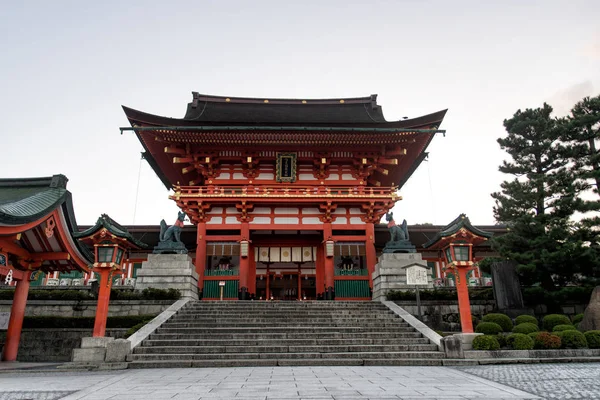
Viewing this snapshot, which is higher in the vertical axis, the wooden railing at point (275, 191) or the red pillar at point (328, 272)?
the wooden railing at point (275, 191)

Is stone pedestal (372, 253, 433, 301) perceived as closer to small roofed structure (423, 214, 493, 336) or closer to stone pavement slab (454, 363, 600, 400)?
small roofed structure (423, 214, 493, 336)

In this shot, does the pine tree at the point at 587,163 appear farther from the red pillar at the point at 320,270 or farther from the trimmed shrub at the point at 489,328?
the red pillar at the point at 320,270

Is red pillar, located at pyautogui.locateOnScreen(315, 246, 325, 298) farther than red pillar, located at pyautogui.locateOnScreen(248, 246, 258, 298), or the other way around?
red pillar, located at pyautogui.locateOnScreen(315, 246, 325, 298)

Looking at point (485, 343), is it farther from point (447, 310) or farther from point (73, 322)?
point (73, 322)

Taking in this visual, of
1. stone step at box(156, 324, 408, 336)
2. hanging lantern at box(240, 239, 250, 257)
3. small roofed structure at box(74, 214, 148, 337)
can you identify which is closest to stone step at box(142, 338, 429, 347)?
stone step at box(156, 324, 408, 336)

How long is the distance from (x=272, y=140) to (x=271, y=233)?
18.9ft

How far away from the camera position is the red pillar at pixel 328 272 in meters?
19.0

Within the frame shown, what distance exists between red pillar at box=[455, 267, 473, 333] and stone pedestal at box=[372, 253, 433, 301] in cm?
446

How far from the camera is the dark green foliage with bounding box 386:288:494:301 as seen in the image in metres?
15.7

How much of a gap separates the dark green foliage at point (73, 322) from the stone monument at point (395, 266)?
10347 mm

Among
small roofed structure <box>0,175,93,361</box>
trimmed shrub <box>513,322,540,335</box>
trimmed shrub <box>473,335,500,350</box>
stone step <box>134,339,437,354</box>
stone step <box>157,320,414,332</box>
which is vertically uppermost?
small roofed structure <box>0,175,93,361</box>

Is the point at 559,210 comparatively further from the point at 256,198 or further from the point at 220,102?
the point at 220,102

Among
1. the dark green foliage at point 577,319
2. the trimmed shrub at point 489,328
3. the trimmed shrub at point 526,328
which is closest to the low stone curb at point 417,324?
the trimmed shrub at point 489,328

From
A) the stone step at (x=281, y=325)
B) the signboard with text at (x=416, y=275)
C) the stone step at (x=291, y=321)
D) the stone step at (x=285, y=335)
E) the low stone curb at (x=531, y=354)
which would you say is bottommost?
the low stone curb at (x=531, y=354)
